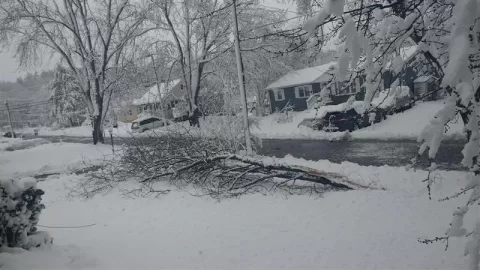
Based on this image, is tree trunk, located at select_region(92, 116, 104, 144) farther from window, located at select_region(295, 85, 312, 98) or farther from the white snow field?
window, located at select_region(295, 85, 312, 98)

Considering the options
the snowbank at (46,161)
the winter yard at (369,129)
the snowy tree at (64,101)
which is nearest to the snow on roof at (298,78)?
the winter yard at (369,129)

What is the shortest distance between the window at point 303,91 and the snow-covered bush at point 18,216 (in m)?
30.7

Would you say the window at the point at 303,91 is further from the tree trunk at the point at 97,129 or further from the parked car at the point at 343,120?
the tree trunk at the point at 97,129

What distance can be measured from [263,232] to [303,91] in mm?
29592

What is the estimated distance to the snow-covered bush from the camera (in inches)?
178

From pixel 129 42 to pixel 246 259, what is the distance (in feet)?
69.3

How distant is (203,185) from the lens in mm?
8523

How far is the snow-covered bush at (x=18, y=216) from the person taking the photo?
4.52m

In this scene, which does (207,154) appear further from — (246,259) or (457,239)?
(457,239)

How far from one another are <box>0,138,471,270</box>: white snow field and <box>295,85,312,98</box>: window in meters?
25.6

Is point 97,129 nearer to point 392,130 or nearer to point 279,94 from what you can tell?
point 279,94

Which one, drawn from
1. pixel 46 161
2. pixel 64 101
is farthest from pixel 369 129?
pixel 64 101

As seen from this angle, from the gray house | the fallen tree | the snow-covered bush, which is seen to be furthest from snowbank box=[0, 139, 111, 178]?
the gray house

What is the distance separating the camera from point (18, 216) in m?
4.63
